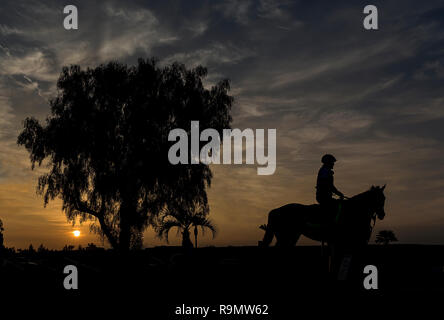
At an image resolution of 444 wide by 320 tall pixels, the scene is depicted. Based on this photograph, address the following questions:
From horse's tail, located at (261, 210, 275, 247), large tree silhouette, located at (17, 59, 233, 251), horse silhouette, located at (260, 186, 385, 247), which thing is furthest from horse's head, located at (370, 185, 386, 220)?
large tree silhouette, located at (17, 59, 233, 251)

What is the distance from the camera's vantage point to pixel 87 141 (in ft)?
92.8

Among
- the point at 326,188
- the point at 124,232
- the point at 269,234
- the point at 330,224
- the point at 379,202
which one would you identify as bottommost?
the point at 124,232

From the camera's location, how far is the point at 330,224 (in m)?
12.5

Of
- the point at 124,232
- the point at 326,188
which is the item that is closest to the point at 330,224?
the point at 326,188

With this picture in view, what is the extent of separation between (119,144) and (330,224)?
18411 mm

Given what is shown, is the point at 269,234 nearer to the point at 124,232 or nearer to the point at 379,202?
the point at 379,202

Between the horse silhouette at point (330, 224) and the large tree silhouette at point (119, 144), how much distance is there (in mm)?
15875

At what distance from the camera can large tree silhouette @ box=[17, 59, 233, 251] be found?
28.0 metres

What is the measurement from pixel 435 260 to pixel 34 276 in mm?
11094

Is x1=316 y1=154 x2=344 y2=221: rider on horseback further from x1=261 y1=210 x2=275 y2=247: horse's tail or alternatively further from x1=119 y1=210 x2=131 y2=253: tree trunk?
x1=119 y1=210 x2=131 y2=253: tree trunk

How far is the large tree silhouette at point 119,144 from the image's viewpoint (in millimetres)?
28016

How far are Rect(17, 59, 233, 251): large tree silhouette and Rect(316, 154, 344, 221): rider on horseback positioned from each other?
53.8 ft
